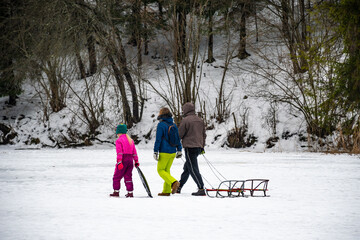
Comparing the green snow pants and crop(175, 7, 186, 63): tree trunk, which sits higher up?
crop(175, 7, 186, 63): tree trunk

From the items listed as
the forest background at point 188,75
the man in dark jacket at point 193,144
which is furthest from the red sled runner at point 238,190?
the forest background at point 188,75

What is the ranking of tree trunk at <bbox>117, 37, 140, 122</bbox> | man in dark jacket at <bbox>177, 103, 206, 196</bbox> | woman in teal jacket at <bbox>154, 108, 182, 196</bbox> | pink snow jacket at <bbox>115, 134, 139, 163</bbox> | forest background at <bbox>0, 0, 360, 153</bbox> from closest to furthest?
pink snow jacket at <bbox>115, 134, 139, 163</bbox> → woman in teal jacket at <bbox>154, 108, 182, 196</bbox> → man in dark jacket at <bbox>177, 103, 206, 196</bbox> → forest background at <bbox>0, 0, 360, 153</bbox> → tree trunk at <bbox>117, 37, 140, 122</bbox>

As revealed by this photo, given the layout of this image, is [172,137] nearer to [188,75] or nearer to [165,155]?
[165,155]

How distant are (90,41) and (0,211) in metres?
17.9

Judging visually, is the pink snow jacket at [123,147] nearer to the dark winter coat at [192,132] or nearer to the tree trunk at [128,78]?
the dark winter coat at [192,132]

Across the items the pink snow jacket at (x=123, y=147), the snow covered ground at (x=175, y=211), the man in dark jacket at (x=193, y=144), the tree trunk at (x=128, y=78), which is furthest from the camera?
the tree trunk at (x=128, y=78)


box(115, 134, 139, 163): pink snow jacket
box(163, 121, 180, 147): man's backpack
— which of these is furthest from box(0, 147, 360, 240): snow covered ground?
box(163, 121, 180, 147): man's backpack

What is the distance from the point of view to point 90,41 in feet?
79.5

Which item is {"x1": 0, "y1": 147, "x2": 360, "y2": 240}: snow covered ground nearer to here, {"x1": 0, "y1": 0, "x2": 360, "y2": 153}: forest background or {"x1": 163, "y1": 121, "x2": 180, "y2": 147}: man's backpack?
{"x1": 163, "y1": 121, "x2": 180, "y2": 147}: man's backpack

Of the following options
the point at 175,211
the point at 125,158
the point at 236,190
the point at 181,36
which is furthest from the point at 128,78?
the point at 175,211

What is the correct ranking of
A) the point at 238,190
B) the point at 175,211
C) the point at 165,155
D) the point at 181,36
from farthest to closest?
the point at 181,36 → the point at 165,155 → the point at 238,190 → the point at 175,211

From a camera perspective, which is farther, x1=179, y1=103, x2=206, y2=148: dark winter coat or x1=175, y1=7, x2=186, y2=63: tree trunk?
x1=175, y1=7, x2=186, y2=63: tree trunk

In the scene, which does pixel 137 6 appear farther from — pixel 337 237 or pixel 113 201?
pixel 337 237

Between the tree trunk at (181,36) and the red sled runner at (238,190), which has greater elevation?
the tree trunk at (181,36)
